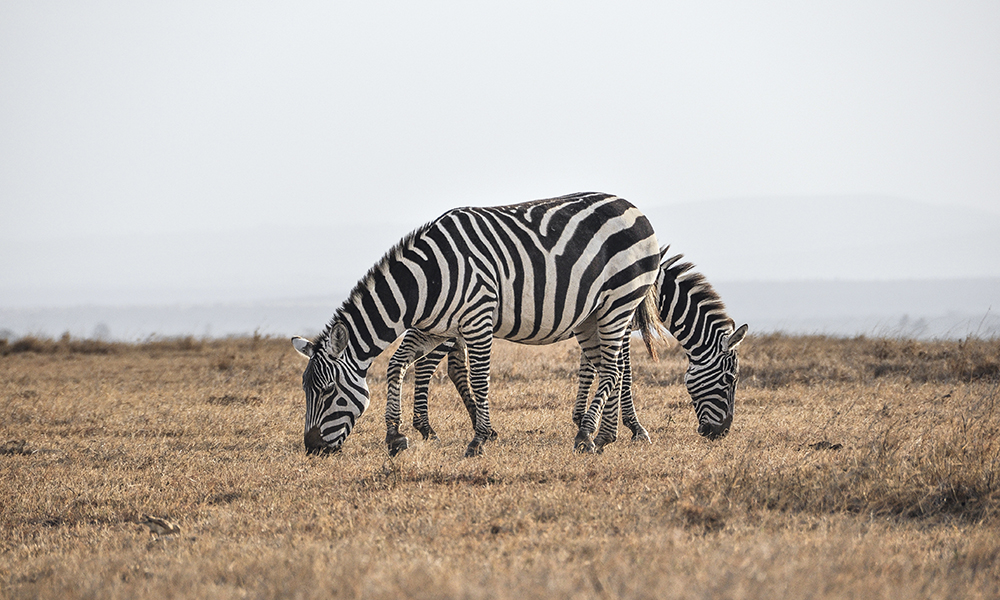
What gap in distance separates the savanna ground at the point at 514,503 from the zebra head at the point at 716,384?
11.3 inches

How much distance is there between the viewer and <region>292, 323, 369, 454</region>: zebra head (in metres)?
7.30

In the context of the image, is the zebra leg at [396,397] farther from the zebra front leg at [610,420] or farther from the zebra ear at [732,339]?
the zebra ear at [732,339]

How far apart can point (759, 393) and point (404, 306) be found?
5.75 meters

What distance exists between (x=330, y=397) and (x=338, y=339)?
1.74 ft

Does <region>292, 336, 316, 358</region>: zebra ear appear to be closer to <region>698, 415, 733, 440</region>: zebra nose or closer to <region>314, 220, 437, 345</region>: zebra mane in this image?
<region>314, 220, 437, 345</region>: zebra mane

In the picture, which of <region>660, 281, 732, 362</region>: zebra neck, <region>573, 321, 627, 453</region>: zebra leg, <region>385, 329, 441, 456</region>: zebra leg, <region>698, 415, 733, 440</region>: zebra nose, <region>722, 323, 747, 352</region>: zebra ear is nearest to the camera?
<region>573, 321, 627, 453</region>: zebra leg

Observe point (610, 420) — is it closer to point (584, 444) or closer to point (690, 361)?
point (584, 444)

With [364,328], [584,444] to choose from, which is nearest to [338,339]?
[364,328]

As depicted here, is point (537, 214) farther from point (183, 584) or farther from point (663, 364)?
point (663, 364)

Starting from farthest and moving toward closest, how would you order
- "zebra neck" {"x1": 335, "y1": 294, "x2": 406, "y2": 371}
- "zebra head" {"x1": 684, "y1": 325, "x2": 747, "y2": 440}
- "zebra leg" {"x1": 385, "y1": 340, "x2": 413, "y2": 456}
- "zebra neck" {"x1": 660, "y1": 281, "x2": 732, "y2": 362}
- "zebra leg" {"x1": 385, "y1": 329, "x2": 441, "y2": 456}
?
"zebra neck" {"x1": 660, "y1": 281, "x2": 732, "y2": 362}, "zebra head" {"x1": 684, "y1": 325, "x2": 747, "y2": 440}, "zebra leg" {"x1": 385, "y1": 329, "x2": 441, "y2": 456}, "zebra leg" {"x1": 385, "y1": 340, "x2": 413, "y2": 456}, "zebra neck" {"x1": 335, "y1": 294, "x2": 406, "y2": 371}

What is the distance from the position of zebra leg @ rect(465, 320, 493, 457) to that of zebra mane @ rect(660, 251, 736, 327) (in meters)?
2.87

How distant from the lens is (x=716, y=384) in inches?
340

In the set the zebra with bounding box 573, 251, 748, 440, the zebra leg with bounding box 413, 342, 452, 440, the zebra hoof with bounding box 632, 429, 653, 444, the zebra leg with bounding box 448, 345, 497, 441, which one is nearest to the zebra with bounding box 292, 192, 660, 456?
the zebra hoof with bounding box 632, 429, 653, 444

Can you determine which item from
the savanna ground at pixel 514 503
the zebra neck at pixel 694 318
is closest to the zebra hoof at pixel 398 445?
the savanna ground at pixel 514 503
